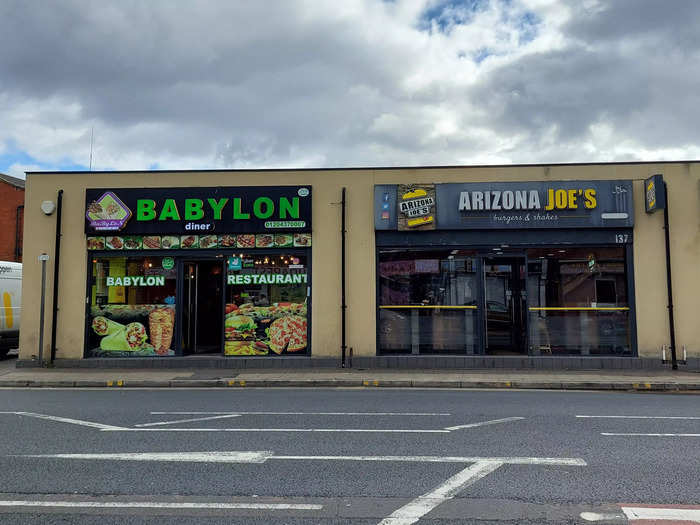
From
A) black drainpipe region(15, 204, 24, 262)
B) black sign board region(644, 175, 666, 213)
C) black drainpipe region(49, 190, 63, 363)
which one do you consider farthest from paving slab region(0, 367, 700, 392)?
black drainpipe region(15, 204, 24, 262)

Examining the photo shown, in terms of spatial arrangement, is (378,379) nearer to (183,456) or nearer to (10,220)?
(183,456)

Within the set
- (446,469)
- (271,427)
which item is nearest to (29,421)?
(271,427)

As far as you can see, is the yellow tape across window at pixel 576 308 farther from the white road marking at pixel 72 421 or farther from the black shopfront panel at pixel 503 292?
the white road marking at pixel 72 421

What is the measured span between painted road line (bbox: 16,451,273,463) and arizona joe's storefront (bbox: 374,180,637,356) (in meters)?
8.19

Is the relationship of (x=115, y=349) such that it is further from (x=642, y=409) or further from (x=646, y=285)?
(x=646, y=285)

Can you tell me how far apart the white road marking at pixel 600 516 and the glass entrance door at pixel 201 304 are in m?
12.0

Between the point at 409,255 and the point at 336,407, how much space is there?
20.0 feet

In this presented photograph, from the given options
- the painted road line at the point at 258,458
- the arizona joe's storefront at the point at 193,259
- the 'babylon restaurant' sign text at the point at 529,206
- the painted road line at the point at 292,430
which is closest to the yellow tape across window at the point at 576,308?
the 'babylon restaurant' sign text at the point at 529,206

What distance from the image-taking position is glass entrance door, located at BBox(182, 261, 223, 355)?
14680mm

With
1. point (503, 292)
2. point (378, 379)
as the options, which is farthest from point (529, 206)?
point (378, 379)

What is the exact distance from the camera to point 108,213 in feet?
46.3

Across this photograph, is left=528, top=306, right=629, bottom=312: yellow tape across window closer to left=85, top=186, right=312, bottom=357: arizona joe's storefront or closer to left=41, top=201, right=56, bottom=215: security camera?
left=85, top=186, right=312, bottom=357: arizona joe's storefront

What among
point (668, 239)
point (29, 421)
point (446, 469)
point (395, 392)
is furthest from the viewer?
point (668, 239)

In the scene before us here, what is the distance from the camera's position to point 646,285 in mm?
13500
